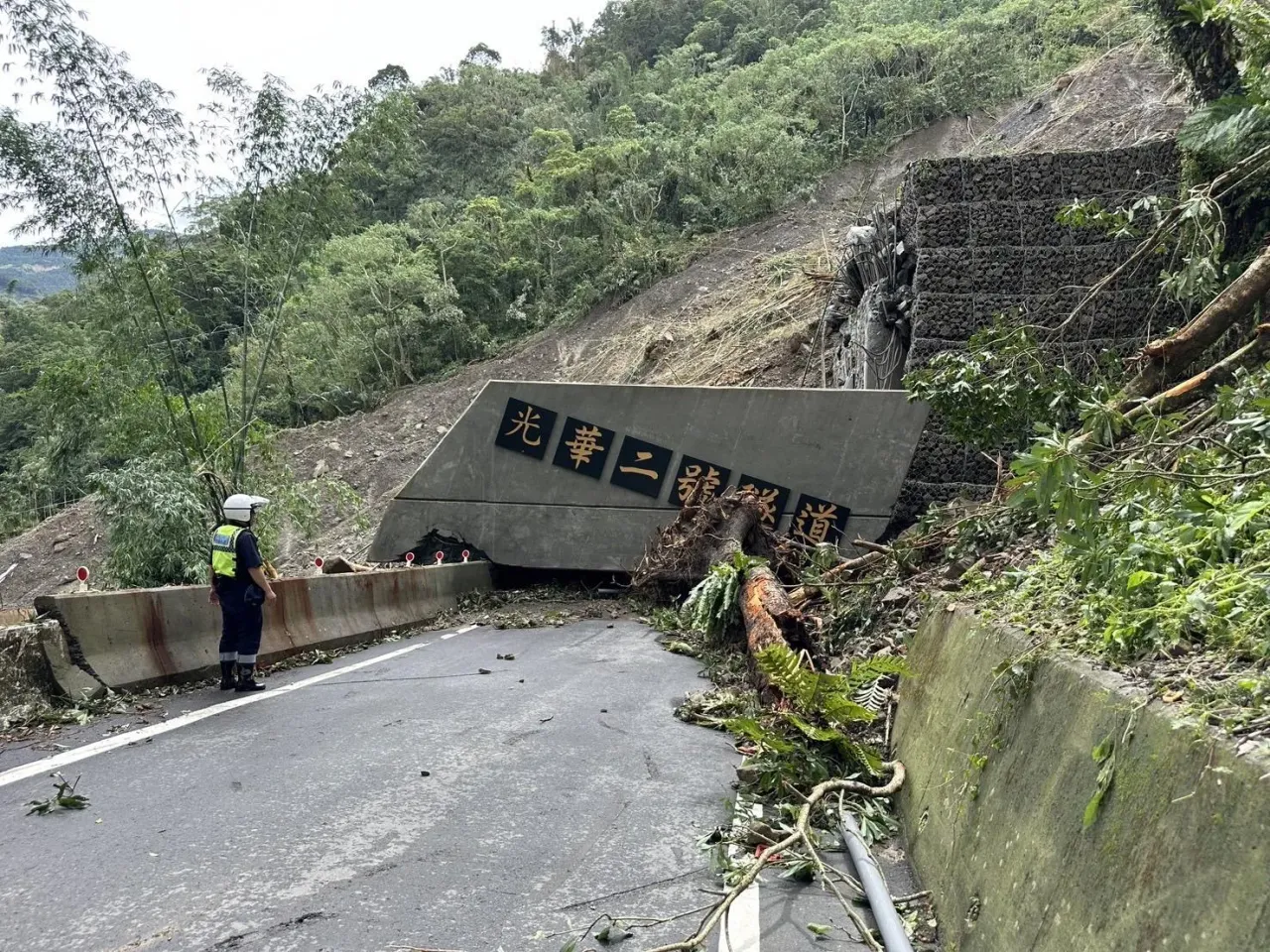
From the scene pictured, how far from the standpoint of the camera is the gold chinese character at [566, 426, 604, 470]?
14.1 m

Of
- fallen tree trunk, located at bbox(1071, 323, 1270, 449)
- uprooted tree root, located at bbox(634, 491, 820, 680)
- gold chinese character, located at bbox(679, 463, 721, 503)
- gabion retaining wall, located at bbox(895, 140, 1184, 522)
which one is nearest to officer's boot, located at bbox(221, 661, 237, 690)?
uprooted tree root, located at bbox(634, 491, 820, 680)

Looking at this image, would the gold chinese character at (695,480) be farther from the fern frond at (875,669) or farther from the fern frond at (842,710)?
the fern frond at (842,710)

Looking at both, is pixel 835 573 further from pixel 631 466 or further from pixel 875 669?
pixel 631 466

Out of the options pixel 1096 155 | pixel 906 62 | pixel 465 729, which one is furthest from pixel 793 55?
pixel 465 729

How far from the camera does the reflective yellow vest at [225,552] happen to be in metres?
7.71

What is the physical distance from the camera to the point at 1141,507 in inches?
140

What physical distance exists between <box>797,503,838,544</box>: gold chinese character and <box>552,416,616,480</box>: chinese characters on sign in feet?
9.67

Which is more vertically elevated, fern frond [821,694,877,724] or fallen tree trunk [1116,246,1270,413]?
fallen tree trunk [1116,246,1270,413]

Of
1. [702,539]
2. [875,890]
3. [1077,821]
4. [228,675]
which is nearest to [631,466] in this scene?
[702,539]

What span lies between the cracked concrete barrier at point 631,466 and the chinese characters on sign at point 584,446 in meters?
0.02

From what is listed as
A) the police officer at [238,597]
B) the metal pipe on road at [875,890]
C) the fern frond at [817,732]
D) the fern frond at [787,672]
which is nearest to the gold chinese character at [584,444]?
the police officer at [238,597]

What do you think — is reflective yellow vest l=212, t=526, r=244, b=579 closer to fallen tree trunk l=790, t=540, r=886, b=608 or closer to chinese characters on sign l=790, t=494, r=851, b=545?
fallen tree trunk l=790, t=540, r=886, b=608

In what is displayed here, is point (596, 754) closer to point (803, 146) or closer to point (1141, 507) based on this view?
point (1141, 507)

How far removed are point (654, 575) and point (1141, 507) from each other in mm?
9349
